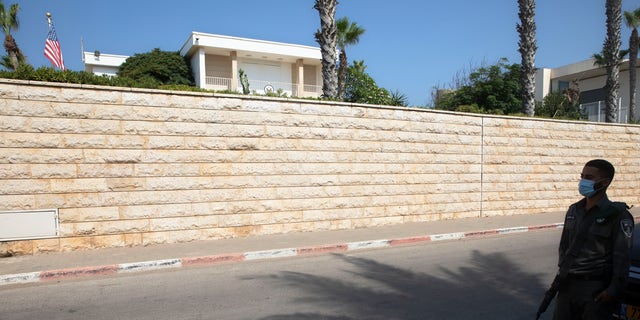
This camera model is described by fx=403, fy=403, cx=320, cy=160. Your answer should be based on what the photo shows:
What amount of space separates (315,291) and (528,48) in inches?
515

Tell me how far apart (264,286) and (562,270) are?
3701 millimetres

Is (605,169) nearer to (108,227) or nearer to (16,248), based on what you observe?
(108,227)

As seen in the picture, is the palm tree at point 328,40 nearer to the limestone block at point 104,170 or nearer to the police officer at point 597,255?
the limestone block at point 104,170

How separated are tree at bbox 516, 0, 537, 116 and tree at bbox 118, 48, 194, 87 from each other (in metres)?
27.4

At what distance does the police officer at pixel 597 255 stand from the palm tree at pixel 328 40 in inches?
338

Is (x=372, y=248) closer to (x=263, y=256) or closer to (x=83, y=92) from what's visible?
(x=263, y=256)

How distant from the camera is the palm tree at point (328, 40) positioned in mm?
11266

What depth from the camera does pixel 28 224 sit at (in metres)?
6.97

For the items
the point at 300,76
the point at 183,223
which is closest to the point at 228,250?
the point at 183,223

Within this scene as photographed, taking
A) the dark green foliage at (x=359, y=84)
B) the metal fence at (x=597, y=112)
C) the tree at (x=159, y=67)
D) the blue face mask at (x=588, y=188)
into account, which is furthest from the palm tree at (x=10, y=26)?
the metal fence at (x=597, y=112)

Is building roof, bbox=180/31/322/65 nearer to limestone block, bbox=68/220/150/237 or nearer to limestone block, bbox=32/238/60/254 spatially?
limestone block, bbox=68/220/150/237

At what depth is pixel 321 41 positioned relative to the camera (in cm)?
1143

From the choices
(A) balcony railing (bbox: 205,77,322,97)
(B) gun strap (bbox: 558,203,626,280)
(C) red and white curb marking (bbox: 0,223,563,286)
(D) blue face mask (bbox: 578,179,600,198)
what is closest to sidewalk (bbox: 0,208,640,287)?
(C) red and white curb marking (bbox: 0,223,563,286)

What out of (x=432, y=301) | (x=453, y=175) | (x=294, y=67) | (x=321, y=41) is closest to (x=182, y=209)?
(x=432, y=301)
